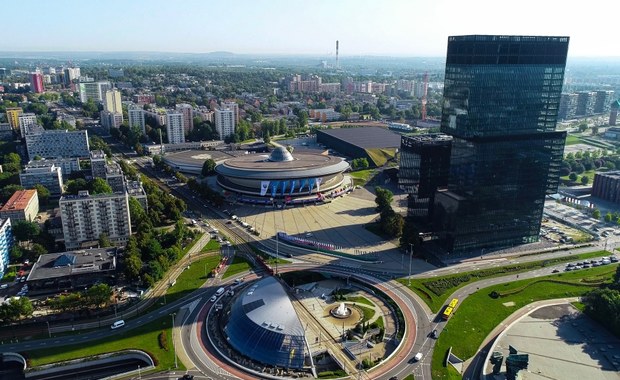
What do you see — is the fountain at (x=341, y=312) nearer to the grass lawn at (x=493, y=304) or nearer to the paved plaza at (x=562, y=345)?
the grass lawn at (x=493, y=304)

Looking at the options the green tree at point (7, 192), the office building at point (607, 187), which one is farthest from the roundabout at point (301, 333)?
the office building at point (607, 187)

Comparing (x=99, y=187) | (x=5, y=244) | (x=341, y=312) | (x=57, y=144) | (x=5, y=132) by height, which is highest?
(x=5, y=132)

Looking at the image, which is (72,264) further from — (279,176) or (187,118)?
(187,118)

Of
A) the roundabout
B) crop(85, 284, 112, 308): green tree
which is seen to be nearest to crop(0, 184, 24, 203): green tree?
crop(85, 284, 112, 308): green tree

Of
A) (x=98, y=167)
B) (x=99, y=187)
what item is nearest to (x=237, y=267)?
(x=99, y=187)

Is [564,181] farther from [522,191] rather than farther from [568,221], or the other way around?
[522,191]

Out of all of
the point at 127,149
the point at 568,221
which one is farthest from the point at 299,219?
the point at 127,149

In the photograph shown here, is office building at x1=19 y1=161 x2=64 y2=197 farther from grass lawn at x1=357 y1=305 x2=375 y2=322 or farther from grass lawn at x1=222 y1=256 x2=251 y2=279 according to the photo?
grass lawn at x1=357 y1=305 x2=375 y2=322
